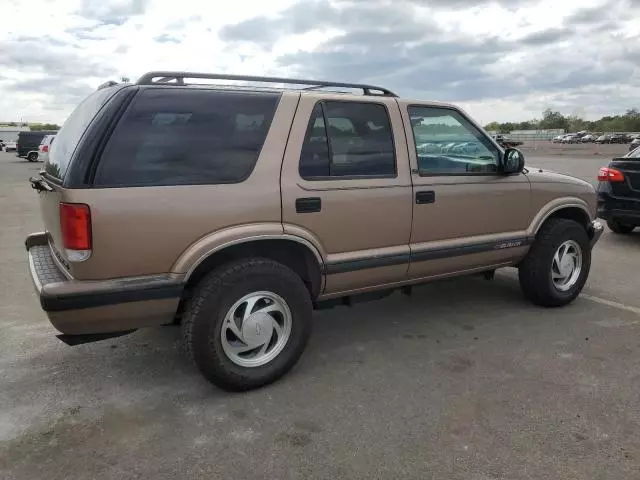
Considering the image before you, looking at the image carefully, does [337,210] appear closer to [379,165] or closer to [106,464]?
[379,165]

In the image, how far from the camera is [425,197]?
3953mm

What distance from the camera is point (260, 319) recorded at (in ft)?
11.0

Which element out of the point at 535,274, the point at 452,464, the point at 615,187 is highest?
the point at 615,187

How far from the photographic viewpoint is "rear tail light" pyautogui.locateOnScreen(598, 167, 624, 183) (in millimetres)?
7637

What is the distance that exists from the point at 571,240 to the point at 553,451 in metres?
2.65

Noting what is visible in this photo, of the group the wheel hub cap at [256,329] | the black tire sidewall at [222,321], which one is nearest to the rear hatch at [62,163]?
the black tire sidewall at [222,321]

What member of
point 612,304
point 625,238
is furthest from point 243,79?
point 625,238

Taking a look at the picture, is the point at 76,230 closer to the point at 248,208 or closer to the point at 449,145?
the point at 248,208

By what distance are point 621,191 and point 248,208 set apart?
6.41m

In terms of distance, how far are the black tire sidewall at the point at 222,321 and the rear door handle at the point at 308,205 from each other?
15.4 inches

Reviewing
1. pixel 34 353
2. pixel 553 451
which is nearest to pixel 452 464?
pixel 553 451

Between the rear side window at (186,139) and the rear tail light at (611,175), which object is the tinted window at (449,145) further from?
the rear tail light at (611,175)

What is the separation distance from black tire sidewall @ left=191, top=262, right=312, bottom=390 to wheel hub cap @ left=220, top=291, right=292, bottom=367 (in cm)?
3

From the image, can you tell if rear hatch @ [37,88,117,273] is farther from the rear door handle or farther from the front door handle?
the front door handle
